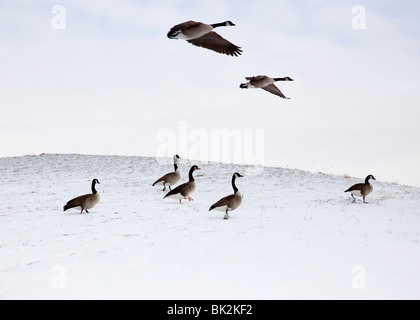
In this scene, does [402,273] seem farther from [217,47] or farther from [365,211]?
[365,211]

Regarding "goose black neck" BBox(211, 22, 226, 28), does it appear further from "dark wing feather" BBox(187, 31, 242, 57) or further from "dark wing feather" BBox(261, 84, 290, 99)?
"dark wing feather" BBox(261, 84, 290, 99)

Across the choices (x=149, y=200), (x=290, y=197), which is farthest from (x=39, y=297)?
(x=290, y=197)

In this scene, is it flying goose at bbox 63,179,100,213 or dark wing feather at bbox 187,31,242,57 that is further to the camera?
flying goose at bbox 63,179,100,213

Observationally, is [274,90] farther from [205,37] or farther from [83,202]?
[83,202]

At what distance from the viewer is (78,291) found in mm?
7492

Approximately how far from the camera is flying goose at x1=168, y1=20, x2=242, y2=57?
902 centimetres

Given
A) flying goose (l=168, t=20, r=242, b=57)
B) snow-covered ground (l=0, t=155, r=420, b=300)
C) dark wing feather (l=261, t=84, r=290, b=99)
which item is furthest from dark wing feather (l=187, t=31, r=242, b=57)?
snow-covered ground (l=0, t=155, r=420, b=300)

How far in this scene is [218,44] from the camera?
38.4 feet

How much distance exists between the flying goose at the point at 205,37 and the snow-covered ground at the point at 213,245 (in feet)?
15.3

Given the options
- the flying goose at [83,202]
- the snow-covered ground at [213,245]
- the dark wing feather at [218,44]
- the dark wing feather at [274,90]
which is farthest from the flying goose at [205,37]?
the flying goose at [83,202]

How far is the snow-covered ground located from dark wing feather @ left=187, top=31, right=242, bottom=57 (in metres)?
4.85

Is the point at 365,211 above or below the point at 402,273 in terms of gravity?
above

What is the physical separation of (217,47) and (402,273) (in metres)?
6.95

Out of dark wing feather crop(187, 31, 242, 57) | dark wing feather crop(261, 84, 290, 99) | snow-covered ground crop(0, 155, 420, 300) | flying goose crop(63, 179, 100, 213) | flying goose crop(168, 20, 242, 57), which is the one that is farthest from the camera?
flying goose crop(63, 179, 100, 213)
